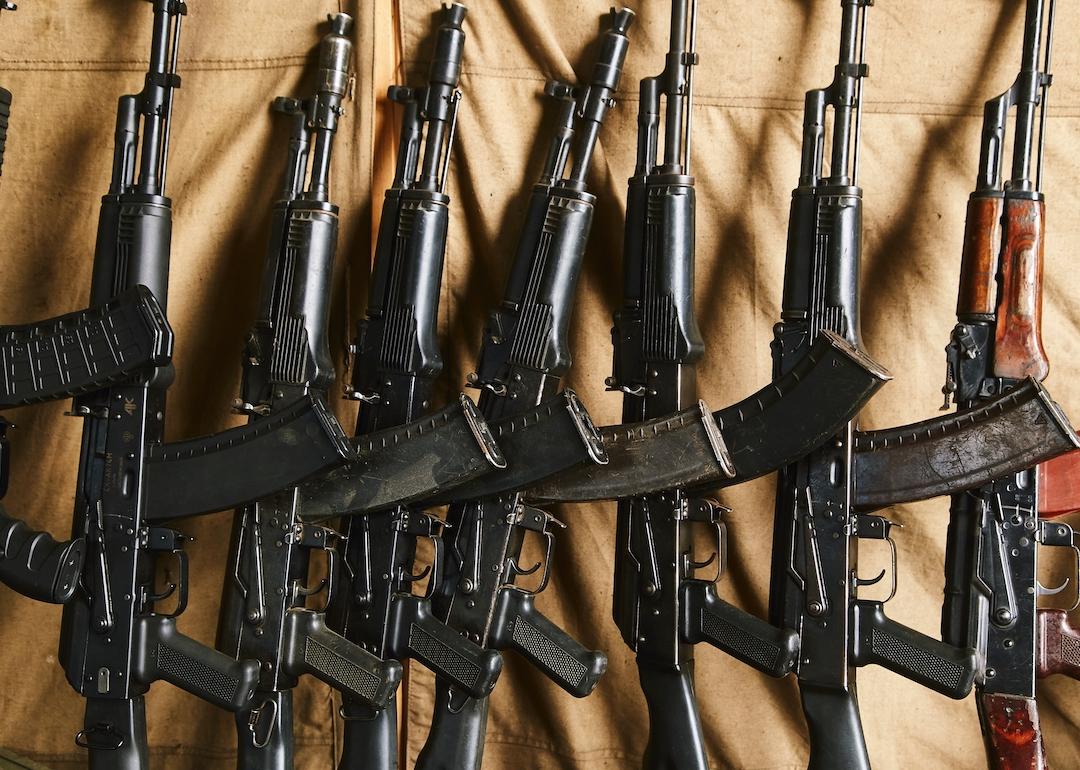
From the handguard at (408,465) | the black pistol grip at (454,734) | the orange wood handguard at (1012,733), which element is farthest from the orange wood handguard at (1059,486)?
the black pistol grip at (454,734)

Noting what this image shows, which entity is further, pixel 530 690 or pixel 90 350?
pixel 530 690

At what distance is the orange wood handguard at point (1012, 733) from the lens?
8.23 ft

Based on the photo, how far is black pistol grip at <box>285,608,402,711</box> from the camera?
258 cm

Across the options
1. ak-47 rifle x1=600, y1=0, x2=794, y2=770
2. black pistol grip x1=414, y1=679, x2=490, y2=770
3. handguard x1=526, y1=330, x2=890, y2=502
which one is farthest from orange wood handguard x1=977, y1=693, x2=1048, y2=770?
black pistol grip x1=414, y1=679, x2=490, y2=770

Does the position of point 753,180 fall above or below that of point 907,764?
above

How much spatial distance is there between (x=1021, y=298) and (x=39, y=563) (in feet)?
7.34

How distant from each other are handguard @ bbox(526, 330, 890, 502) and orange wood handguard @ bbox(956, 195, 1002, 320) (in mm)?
294

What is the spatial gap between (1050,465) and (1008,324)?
1.10 ft

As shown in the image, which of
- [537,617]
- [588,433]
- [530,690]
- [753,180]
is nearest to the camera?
[588,433]

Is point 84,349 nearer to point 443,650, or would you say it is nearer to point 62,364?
point 62,364

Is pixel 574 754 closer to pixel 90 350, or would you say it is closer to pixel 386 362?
pixel 386 362

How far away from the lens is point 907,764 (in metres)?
3.01

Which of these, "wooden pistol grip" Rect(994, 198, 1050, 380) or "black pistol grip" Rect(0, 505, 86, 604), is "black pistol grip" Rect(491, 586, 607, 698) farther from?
"wooden pistol grip" Rect(994, 198, 1050, 380)

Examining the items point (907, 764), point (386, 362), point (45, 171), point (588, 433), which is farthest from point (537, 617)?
point (45, 171)
